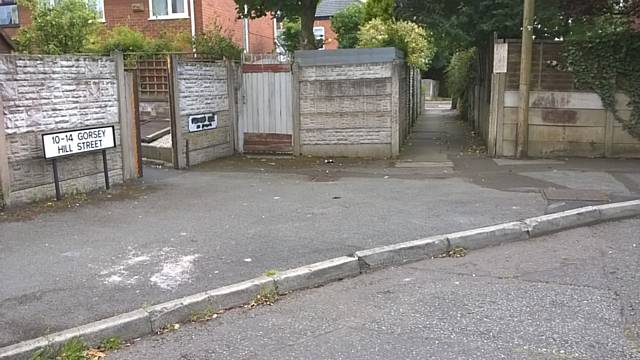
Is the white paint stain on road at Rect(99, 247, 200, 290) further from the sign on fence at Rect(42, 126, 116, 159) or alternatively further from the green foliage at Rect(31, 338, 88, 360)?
the sign on fence at Rect(42, 126, 116, 159)

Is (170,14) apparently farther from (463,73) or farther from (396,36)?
(463,73)

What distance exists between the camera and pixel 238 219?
7.74 metres

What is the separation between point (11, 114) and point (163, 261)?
143 inches

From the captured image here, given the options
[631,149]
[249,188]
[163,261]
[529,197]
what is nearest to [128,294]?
[163,261]

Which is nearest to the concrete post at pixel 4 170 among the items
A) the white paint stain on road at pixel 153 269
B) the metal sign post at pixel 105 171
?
the metal sign post at pixel 105 171

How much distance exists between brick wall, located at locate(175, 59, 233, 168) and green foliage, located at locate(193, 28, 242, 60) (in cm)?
192

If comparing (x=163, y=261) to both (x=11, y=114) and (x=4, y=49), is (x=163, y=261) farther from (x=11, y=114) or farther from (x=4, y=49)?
(x=4, y=49)

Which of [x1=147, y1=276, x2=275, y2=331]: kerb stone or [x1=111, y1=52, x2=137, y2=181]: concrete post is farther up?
[x1=111, y1=52, x2=137, y2=181]: concrete post

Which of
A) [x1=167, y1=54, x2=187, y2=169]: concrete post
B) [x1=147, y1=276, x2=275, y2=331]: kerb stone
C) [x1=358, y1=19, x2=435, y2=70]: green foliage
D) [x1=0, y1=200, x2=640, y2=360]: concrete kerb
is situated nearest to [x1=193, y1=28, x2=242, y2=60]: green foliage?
[x1=358, y1=19, x2=435, y2=70]: green foliage

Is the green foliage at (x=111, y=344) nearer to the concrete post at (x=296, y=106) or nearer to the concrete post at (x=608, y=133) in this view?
the concrete post at (x=296, y=106)

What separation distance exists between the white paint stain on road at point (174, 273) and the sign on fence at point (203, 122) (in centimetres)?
645

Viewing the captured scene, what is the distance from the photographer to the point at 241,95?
13727mm

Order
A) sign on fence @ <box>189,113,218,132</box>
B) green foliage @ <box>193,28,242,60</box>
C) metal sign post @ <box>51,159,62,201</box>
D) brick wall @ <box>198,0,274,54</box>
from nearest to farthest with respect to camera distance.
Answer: metal sign post @ <box>51,159,62,201</box> < sign on fence @ <box>189,113,218,132</box> < green foliage @ <box>193,28,242,60</box> < brick wall @ <box>198,0,274,54</box>

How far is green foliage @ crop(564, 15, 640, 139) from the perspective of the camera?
39.0 ft
